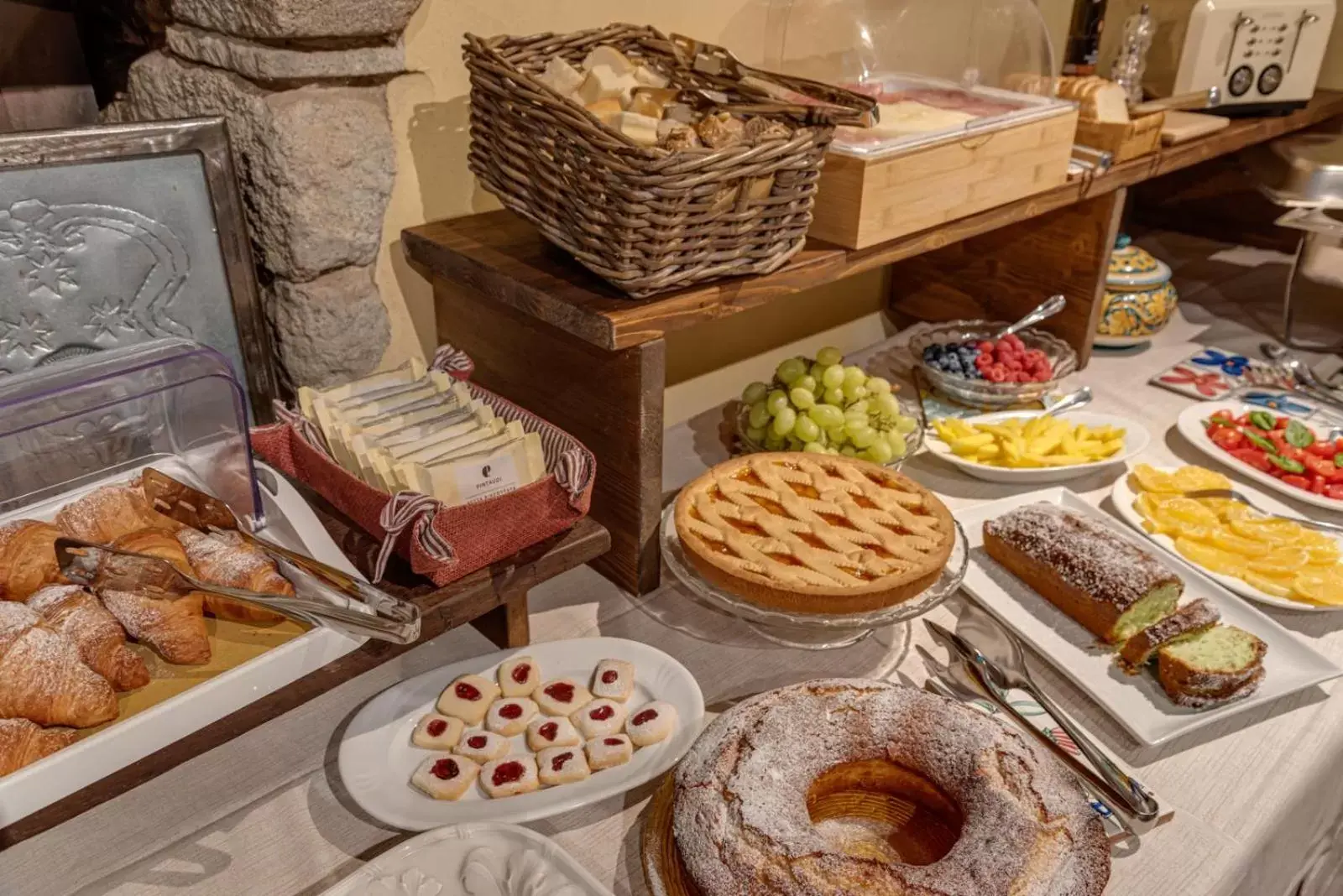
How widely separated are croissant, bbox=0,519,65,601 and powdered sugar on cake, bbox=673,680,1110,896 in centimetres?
54

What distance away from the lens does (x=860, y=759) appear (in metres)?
0.85

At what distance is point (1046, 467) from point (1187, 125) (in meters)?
0.74

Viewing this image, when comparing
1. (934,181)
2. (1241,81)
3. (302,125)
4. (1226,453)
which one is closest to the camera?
(302,125)

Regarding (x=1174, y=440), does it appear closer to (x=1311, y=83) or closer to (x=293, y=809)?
(x=1311, y=83)

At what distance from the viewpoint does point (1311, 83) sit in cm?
191

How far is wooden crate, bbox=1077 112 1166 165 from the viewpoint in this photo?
1521 millimetres

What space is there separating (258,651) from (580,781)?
0.95ft

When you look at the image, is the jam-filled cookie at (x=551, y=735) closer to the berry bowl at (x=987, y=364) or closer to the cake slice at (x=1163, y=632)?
the cake slice at (x=1163, y=632)

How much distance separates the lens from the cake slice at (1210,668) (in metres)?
0.99

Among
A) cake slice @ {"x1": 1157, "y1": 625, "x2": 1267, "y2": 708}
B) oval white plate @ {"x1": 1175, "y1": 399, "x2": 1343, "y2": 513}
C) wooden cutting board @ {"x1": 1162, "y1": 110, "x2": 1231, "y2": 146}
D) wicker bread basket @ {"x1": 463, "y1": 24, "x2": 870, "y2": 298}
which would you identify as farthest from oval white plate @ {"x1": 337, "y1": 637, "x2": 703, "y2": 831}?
wooden cutting board @ {"x1": 1162, "y1": 110, "x2": 1231, "y2": 146}

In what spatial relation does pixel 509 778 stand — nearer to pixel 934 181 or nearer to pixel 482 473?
pixel 482 473

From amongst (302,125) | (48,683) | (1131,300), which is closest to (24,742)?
(48,683)

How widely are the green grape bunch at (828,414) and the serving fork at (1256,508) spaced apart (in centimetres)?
38

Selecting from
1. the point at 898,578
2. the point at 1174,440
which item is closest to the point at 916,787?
the point at 898,578
